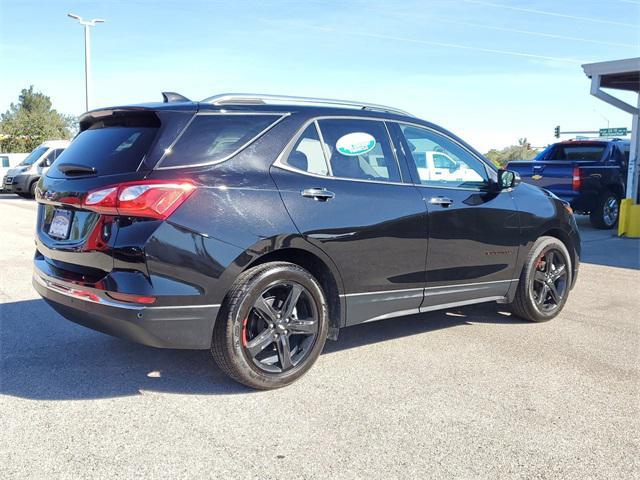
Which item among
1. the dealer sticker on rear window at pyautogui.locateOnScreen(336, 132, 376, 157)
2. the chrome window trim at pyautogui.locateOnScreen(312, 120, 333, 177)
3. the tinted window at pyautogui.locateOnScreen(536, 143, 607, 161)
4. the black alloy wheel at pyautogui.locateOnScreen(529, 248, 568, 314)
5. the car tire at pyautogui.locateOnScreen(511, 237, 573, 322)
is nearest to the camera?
the chrome window trim at pyautogui.locateOnScreen(312, 120, 333, 177)

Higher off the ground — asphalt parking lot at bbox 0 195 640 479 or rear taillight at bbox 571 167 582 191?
rear taillight at bbox 571 167 582 191

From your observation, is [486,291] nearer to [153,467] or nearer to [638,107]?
[153,467]

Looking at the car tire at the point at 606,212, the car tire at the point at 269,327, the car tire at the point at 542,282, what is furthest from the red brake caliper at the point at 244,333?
the car tire at the point at 606,212

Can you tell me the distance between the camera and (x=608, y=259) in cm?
952

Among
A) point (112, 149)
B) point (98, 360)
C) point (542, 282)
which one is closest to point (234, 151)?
point (112, 149)

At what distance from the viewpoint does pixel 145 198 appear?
3463mm

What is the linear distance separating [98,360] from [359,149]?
7.59ft

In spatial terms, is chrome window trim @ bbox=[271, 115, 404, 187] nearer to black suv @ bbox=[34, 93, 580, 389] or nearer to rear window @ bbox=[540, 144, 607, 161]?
black suv @ bbox=[34, 93, 580, 389]

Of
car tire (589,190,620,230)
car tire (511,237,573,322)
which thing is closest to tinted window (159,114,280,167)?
car tire (511,237,573,322)

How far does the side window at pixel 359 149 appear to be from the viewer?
429cm

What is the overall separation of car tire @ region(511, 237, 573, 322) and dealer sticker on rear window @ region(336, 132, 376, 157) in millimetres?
1954

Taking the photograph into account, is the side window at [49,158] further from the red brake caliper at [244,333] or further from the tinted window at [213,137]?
the red brake caliper at [244,333]

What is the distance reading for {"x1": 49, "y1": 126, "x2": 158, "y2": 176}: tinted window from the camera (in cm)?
367

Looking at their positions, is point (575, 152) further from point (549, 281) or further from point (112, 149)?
point (112, 149)
